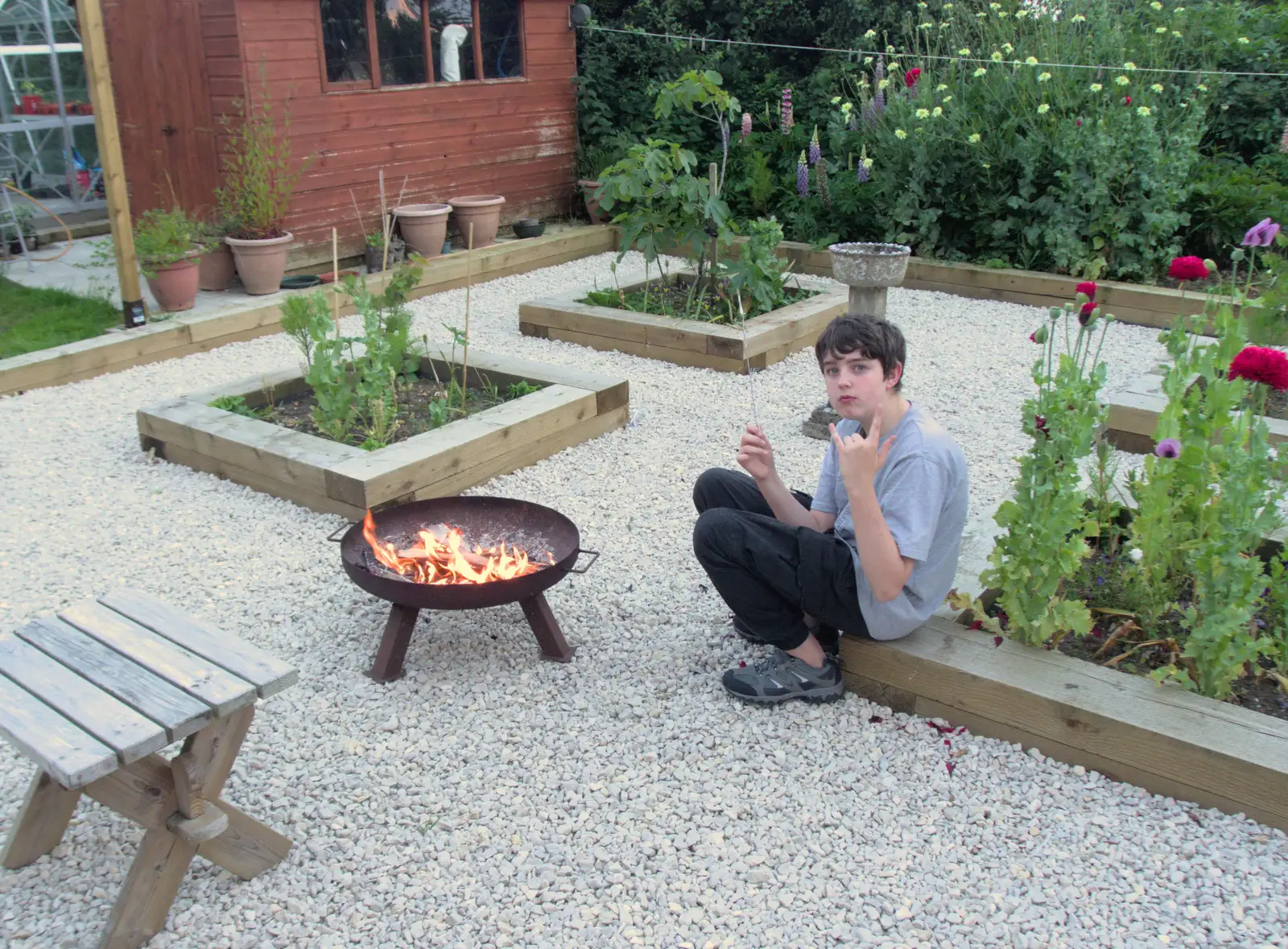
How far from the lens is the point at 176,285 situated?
22.7 ft

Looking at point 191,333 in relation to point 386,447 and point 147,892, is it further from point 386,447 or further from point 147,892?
point 147,892

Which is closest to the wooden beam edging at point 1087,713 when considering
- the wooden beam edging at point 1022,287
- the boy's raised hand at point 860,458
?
the boy's raised hand at point 860,458

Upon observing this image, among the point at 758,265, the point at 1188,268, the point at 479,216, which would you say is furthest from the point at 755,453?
the point at 479,216

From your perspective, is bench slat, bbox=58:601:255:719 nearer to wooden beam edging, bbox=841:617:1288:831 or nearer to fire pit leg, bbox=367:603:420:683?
fire pit leg, bbox=367:603:420:683

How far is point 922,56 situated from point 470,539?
7.19 meters

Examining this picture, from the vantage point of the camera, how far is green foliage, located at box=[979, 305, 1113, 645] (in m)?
2.82

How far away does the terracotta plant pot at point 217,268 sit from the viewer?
7504 mm

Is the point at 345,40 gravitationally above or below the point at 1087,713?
above

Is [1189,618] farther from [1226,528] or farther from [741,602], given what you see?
[741,602]

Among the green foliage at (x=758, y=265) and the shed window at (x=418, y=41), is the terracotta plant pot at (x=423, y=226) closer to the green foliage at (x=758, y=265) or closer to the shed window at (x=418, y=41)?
the shed window at (x=418, y=41)

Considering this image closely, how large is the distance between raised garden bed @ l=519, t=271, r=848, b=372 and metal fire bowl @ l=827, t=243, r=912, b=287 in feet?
2.78

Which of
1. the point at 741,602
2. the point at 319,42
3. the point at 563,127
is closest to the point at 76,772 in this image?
the point at 741,602

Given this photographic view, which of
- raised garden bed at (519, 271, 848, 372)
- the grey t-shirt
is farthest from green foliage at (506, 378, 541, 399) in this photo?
the grey t-shirt

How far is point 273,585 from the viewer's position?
3930mm
